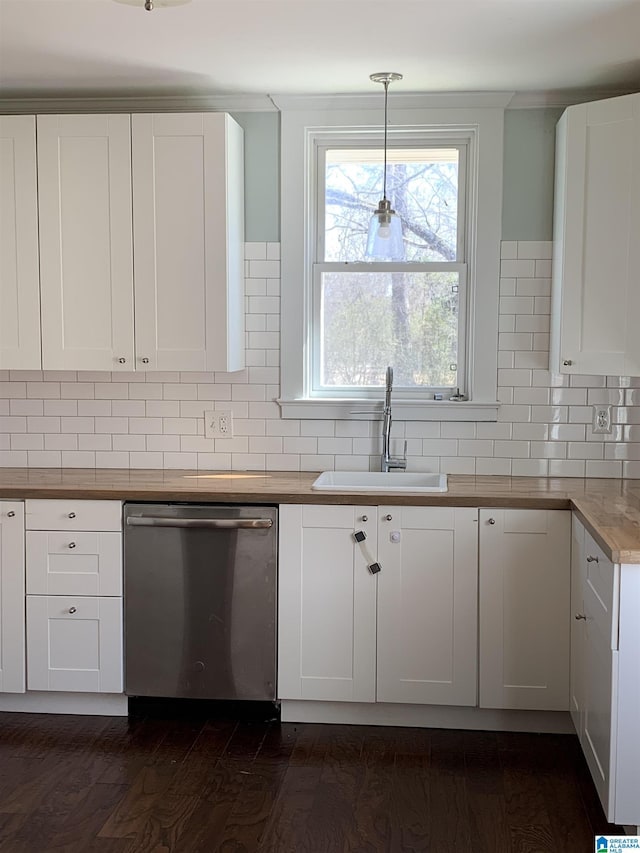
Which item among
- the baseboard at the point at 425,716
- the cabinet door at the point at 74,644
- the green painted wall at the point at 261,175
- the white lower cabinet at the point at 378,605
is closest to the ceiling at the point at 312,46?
the green painted wall at the point at 261,175

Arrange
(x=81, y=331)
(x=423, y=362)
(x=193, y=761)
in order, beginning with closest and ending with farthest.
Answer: (x=193, y=761) → (x=81, y=331) → (x=423, y=362)

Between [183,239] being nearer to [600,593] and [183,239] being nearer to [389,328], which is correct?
[389,328]

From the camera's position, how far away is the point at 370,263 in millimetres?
4258

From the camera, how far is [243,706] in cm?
394

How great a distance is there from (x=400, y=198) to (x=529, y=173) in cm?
54

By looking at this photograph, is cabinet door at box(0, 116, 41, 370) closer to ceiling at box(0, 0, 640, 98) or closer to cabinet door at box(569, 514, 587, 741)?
ceiling at box(0, 0, 640, 98)

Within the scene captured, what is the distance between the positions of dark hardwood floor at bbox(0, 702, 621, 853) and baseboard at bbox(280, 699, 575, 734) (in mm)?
41

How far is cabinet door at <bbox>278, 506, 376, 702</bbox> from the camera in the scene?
371 cm

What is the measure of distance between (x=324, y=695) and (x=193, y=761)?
0.56 m

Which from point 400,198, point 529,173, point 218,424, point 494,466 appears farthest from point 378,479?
point 529,173

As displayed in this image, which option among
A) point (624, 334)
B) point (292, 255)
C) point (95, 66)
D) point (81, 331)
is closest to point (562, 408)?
point (624, 334)

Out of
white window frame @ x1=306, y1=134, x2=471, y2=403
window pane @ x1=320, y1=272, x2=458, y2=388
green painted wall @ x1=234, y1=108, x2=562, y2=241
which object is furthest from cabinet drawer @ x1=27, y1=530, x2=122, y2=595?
green painted wall @ x1=234, y1=108, x2=562, y2=241

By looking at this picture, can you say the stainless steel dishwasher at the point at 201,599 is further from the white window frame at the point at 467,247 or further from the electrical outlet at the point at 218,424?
the white window frame at the point at 467,247

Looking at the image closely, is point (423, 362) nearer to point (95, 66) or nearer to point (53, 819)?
point (95, 66)
